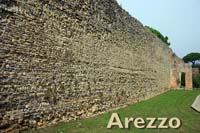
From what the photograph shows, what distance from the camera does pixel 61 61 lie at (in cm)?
964

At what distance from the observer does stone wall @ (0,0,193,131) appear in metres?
7.70

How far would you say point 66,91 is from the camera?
983cm

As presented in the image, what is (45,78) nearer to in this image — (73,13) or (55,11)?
(55,11)

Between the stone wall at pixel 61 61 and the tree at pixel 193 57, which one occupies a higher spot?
the tree at pixel 193 57

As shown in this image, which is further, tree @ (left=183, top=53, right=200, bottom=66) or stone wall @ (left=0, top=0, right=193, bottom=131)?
tree @ (left=183, top=53, right=200, bottom=66)

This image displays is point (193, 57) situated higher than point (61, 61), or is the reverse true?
point (193, 57)

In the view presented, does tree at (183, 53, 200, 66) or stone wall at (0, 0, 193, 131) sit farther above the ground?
tree at (183, 53, 200, 66)

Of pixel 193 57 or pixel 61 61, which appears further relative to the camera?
pixel 193 57

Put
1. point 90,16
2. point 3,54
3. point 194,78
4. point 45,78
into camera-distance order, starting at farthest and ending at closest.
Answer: point 194,78, point 90,16, point 45,78, point 3,54

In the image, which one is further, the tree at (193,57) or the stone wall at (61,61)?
the tree at (193,57)

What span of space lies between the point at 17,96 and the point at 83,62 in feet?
12.0

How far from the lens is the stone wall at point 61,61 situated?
7699 mm

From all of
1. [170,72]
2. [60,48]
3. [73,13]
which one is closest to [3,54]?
[60,48]

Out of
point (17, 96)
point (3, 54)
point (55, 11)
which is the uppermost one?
point (55, 11)
